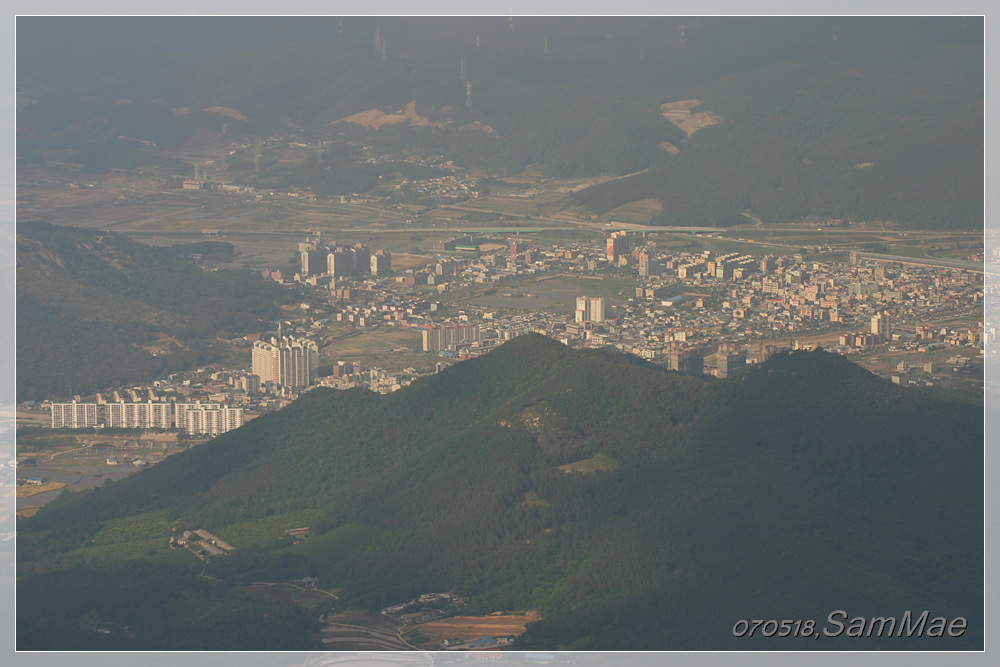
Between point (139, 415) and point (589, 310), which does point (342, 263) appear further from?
point (139, 415)

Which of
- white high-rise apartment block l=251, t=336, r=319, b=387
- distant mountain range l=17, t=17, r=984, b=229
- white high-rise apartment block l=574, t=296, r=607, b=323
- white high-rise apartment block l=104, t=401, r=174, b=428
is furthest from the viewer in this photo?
distant mountain range l=17, t=17, r=984, b=229

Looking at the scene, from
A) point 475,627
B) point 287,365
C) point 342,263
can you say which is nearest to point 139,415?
A: point 287,365

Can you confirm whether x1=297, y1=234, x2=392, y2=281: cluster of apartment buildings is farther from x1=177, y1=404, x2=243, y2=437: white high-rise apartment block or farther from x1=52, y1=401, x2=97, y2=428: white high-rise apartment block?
x1=177, y1=404, x2=243, y2=437: white high-rise apartment block

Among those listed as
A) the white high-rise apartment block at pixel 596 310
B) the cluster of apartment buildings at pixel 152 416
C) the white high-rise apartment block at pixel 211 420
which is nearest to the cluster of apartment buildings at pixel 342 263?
the white high-rise apartment block at pixel 596 310

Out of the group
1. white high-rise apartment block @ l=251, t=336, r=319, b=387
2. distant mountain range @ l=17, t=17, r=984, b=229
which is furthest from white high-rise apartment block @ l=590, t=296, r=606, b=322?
distant mountain range @ l=17, t=17, r=984, b=229

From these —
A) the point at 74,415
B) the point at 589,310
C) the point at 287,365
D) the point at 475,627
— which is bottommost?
the point at 74,415

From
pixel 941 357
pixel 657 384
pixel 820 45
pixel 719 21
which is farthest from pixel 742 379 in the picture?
pixel 719 21

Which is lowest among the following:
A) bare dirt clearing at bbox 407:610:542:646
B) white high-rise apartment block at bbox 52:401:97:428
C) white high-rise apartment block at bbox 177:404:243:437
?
white high-rise apartment block at bbox 52:401:97:428
